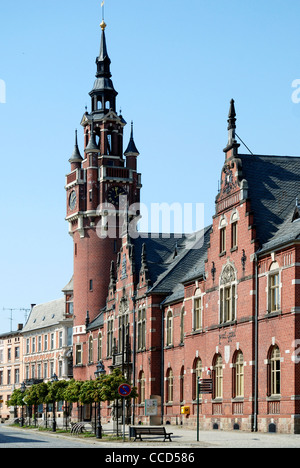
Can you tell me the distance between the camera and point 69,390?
60.2 m

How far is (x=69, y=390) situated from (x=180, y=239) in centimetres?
2189

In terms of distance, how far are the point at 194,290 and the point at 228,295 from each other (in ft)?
21.1

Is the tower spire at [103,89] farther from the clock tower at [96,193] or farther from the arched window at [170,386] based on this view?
the arched window at [170,386]

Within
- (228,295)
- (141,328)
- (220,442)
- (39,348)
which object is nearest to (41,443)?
(220,442)

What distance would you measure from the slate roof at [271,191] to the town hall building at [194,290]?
0.22ft

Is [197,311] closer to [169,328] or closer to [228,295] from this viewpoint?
[228,295]

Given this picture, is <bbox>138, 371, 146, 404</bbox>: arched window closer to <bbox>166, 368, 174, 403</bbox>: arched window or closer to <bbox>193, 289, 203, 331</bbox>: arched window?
<bbox>166, 368, 174, 403</bbox>: arched window

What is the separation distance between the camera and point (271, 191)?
52.8 metres

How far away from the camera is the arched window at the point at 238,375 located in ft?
169

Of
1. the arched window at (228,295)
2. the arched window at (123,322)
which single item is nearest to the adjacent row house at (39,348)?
the arched window at (123,322)

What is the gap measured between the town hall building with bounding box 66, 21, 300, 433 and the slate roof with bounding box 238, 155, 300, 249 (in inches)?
2.6

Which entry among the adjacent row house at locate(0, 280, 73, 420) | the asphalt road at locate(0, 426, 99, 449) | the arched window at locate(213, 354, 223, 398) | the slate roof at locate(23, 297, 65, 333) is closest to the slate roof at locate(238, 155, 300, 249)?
the arched window at locate(213, 354, 223, 398)
